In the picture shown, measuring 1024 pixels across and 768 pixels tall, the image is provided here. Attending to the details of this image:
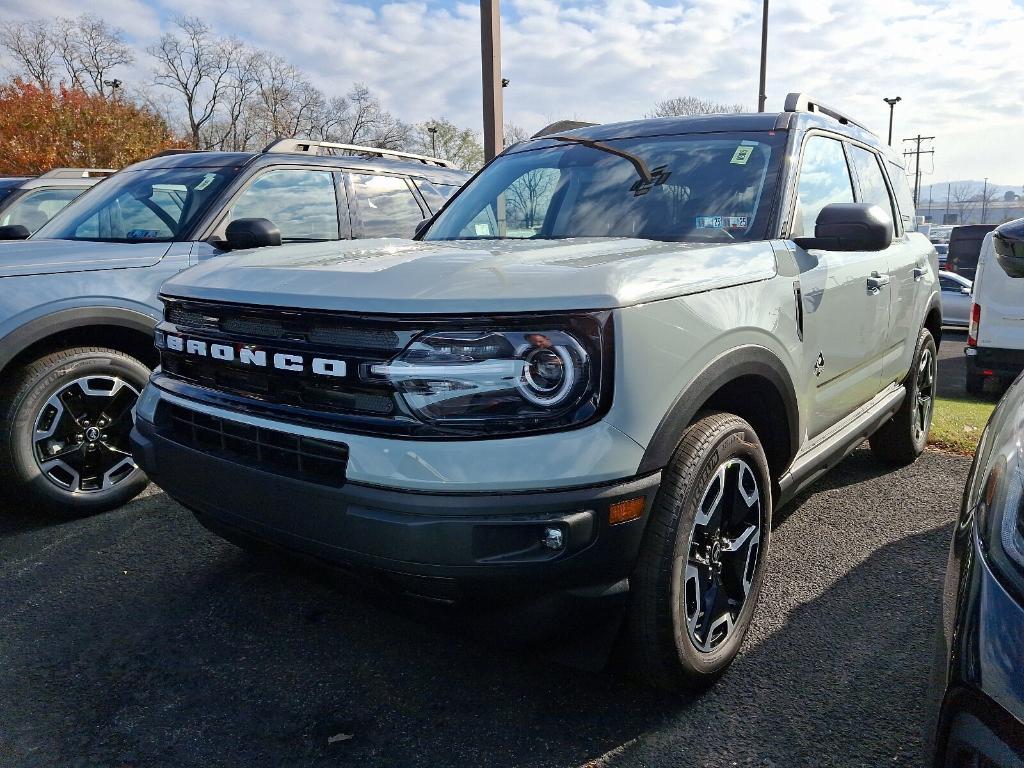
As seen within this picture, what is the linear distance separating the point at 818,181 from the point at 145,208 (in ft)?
12.3

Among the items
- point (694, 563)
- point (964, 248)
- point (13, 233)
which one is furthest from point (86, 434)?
point (964, 248)

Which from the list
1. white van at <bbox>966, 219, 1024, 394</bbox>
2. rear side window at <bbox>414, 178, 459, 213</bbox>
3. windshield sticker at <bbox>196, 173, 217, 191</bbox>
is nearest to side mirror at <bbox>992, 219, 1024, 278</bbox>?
rear side window at <bbox>414, 178, 459, 213</bbox>

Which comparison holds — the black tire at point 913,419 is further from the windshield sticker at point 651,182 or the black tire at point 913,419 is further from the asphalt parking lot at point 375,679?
the windshield sticker at point 651,182

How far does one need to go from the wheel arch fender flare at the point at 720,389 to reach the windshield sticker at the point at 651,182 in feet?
3.11

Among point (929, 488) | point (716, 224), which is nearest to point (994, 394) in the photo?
point (929, 488)

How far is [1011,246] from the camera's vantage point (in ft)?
8.43

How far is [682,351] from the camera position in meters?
2.20

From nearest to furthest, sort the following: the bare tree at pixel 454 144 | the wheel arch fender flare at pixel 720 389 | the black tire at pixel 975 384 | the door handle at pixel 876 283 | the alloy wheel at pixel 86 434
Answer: the wheel arch fender flare at pixel 720 389
the door handle at pixel 876 283
the alloy wheel at pixel 86 434
the black tire at pixel 975 384
the bare tree at pixel 454 144

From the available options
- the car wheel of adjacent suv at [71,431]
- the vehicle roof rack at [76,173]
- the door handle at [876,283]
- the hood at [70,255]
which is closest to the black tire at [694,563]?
the door handle at [876,283]

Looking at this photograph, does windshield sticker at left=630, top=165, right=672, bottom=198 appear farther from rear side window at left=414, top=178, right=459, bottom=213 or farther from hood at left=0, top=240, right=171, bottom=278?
rear side window at left=414, top=178, right=459, bottom=213

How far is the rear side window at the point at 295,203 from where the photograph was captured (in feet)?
15.5

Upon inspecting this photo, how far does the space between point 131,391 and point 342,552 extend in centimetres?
262

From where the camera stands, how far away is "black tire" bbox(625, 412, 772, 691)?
7.08 feet

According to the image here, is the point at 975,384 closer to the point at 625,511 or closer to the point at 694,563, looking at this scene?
the point at 694,563
